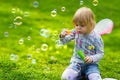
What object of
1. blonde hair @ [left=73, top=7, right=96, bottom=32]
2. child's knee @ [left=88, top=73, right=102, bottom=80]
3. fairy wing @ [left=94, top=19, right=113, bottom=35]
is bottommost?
child's knee @ [left=88, top=73, right=102, bottom=80]

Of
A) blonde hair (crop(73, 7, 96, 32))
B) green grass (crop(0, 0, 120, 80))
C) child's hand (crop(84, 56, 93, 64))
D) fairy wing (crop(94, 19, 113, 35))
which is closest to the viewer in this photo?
child's hand (crop(84, 56, 93, 64))

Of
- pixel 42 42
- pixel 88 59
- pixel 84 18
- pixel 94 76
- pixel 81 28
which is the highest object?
pixel 84 18

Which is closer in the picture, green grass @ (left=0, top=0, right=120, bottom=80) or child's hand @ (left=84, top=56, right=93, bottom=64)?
child's hand @ (left=84, top=56, right=93, bottom=64)

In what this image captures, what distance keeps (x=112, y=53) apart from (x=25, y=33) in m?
1.64

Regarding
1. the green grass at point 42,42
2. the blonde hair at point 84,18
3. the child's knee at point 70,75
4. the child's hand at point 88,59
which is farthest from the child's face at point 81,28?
the green grass at point 42,42

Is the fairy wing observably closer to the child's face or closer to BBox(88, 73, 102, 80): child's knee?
the child's face

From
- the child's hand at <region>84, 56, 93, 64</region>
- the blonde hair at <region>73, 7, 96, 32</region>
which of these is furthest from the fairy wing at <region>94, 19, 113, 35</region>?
the child's hand at <region>84, 56, 93, 64</region>

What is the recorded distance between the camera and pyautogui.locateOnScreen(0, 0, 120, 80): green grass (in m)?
5.70

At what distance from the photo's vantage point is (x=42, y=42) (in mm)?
7520

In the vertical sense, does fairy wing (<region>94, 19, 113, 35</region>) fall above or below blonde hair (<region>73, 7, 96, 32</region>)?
below

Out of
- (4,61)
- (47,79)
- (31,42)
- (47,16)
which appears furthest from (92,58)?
(47,16)

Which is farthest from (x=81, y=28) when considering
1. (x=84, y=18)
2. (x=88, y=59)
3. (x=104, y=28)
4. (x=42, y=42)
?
(x=42, y=42)

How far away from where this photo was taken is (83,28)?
500cm

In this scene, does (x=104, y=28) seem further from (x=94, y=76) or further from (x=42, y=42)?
(x=42, y=42)
